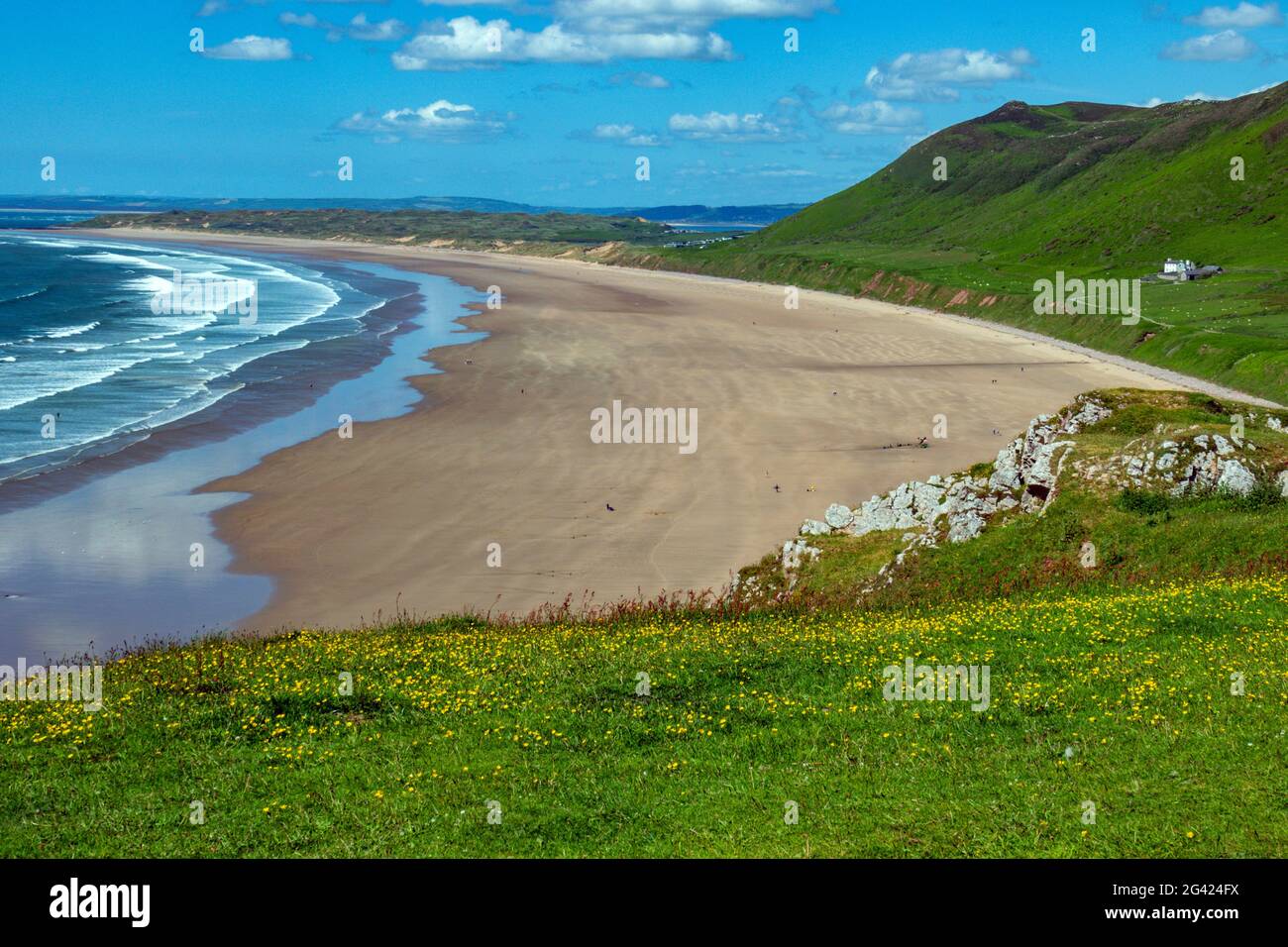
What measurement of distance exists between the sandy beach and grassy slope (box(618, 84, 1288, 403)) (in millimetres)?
6579

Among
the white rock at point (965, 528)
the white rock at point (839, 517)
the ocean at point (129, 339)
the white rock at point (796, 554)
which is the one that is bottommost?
the white rock at point (796, 554)

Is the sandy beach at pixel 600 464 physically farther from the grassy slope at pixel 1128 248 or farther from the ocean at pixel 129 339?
the ocean at pixel 129 339

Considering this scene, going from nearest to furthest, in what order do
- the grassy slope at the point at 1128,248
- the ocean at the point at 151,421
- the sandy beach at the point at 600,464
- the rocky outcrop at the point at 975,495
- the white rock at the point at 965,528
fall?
the white rock at the point at 965,528, the rocky outcrop at the point at 975,495, the ocean at the point at 151,421, the sandy beach at the point at 600,464, the grassy slope at the point at 1128,248

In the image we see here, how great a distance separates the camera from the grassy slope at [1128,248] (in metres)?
72.9

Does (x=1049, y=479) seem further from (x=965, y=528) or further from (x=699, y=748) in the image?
(x=699, y=748)

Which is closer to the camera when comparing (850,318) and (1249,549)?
(1249,549)

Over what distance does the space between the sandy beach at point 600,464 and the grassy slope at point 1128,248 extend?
6.58 metres

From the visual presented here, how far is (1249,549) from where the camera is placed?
22656mm

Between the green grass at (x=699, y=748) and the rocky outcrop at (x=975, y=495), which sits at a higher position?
the rocky outcrop at (x=975, y=495)

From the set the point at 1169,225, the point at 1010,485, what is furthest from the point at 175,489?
the point at 1169,225

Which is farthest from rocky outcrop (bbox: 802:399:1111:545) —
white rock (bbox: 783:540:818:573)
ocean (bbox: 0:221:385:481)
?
ocean (bbox: 0:221:385:481)

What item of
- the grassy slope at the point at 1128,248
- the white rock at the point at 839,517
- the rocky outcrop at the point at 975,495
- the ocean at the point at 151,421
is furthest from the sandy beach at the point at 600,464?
Answer: the grassy slope at the point at 1128,248
